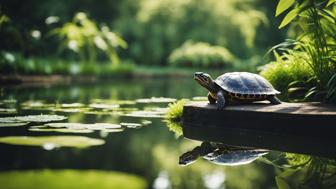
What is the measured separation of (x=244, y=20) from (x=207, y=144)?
18.7 meters

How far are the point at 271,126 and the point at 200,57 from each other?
15077mm

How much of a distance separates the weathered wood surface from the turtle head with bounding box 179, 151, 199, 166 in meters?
0.51

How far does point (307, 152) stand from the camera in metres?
3.16

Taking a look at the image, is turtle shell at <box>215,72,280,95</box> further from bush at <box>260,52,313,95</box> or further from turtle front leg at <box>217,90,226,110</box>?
bush at <box>260,52,313,95</box>

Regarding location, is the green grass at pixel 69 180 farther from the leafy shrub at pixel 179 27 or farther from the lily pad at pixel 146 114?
the leafy shrub at pixel 179 27

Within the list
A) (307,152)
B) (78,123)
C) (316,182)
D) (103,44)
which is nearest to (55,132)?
(78,123)

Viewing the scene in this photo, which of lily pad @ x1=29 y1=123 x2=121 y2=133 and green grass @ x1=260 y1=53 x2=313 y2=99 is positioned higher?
green grass @ x1=260 y1=53 x2=313 y2=99

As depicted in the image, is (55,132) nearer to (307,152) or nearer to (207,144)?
(207,144)

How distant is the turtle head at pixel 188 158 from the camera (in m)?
2.83

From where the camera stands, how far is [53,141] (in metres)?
3.40

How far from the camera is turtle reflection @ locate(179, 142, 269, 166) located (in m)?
2.83

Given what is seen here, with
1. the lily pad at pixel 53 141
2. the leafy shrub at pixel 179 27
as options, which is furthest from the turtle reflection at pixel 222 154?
the leafy shrub at pixel 179 27

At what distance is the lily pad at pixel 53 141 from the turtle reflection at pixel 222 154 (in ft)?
2.48

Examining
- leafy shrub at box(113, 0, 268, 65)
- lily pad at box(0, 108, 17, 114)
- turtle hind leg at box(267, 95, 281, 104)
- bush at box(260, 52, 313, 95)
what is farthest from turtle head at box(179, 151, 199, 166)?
leafy shrub at box(113, 0, 268, 65)
